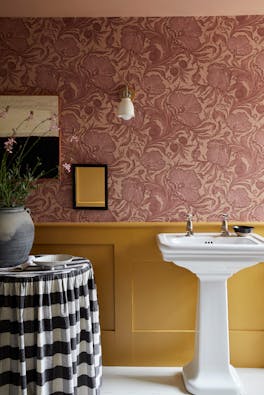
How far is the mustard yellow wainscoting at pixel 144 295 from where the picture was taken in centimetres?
260

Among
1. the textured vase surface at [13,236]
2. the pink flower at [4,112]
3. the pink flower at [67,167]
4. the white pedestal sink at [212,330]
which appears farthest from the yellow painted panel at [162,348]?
the pink flower at [4,112]

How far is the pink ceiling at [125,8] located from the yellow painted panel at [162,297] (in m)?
1.70

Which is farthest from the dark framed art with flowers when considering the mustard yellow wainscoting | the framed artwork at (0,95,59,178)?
the mustard yellow wainscoting

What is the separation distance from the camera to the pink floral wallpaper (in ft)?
8.43

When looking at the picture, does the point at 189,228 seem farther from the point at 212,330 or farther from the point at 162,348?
the point at 162,348

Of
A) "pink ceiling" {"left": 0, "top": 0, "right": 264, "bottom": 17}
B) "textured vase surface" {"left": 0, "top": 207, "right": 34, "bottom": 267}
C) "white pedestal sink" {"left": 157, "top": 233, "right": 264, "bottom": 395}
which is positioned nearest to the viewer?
"textured vase surface" {"left": 0, "top": 207, "right": 34, "bottom": 267}

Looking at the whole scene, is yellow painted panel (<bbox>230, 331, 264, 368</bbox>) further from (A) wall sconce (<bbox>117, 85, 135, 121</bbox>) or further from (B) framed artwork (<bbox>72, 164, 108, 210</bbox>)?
(A) wall sconce (<bbox>117, 85, 135, 121</bbox>)

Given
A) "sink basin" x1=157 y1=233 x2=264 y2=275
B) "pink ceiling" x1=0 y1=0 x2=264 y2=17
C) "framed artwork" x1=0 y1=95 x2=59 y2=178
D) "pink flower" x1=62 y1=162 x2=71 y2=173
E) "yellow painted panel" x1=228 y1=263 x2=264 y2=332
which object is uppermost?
"pink ceiling" x1=0 y1=0 x2=264 y2=17

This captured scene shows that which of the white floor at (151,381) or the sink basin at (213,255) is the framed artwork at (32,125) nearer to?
the sink basin at (213,255)

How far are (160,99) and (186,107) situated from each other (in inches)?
7.4

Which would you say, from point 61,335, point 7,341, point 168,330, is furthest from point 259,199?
point 7,341

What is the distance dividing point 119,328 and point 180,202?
0.97m

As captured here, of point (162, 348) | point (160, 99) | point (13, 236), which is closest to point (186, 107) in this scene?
point (160, 99)

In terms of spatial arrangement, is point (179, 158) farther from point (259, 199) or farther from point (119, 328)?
point (119, 328)
